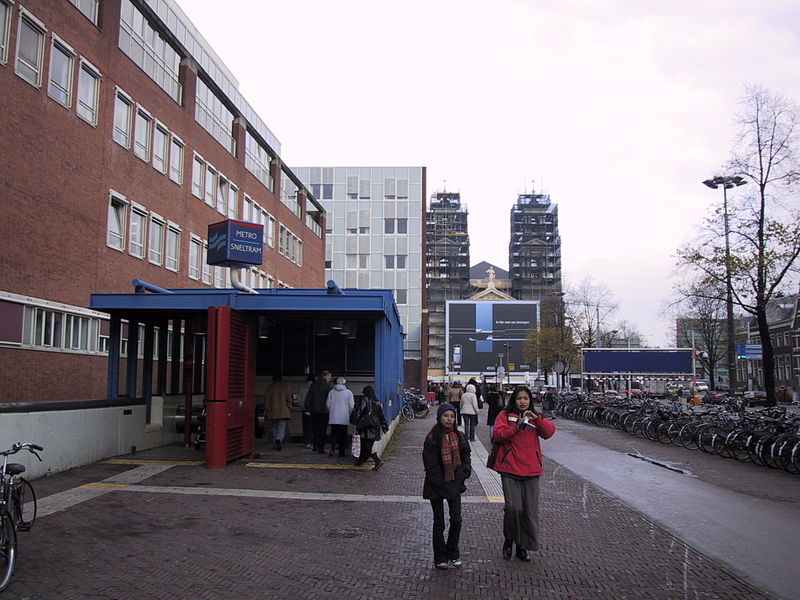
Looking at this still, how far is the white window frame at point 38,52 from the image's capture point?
1767 centimetres

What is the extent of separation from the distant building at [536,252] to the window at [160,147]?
89.8 meters

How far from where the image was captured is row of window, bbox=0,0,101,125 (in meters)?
17.6

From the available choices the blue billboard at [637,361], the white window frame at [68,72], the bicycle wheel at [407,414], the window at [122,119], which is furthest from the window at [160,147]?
the blue billboard at [637,361]

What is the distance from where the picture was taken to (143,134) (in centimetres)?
2511

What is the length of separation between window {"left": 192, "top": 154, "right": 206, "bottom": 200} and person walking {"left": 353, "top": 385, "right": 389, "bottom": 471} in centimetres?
2001

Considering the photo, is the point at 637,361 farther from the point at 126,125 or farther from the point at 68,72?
the point at 68,72

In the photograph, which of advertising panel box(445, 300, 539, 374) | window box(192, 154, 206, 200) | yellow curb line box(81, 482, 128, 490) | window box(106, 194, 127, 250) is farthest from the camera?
advertising panel box(445, 300, 539, 374)

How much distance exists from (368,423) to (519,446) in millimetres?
6263

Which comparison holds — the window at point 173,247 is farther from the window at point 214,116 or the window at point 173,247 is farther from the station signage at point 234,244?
the station signage at point 234,244

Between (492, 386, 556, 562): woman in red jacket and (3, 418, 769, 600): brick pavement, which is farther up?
(492, 386, 556, 562): woman in red jacket

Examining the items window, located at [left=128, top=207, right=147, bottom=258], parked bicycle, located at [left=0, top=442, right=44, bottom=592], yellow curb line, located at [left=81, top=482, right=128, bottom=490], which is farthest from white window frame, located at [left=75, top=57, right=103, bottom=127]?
parked bicycle, located at [left=0, top=442, right=44, bottom=592]

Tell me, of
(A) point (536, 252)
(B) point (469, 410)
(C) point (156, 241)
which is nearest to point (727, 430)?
(B) point (469, 410)

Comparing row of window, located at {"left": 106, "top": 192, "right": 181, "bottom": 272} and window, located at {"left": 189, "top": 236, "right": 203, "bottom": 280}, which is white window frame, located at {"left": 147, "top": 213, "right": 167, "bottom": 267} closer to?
row of window, located at {"left": 106, "top": 192, "right": 181, "bottom": 272}

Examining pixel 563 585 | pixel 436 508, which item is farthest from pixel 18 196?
pixel 563 585
